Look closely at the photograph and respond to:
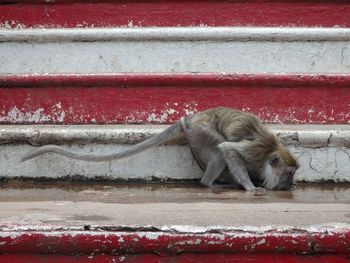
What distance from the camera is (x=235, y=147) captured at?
122 inches

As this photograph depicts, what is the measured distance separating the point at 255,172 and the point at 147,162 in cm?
54

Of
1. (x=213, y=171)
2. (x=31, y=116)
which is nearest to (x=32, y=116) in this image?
(x=31, y=116)

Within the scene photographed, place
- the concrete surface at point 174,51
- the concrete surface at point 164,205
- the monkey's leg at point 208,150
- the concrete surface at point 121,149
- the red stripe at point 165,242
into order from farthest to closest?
the concrete surface at point 174,51 < the monkey's leg at point 208,150 < the concrete surface at point 121,149 < the concrete surface at point 164,205 < the red stripe at point 165,242

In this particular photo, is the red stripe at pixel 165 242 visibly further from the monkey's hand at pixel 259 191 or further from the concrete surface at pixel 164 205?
the monkey's hand at pixel 259 191

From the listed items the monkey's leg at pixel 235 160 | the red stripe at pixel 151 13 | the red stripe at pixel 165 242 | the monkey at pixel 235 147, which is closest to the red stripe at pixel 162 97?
the monkey at pixel 235 147

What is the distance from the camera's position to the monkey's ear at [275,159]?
302 cm

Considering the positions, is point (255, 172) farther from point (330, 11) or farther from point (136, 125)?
point (330, 11)

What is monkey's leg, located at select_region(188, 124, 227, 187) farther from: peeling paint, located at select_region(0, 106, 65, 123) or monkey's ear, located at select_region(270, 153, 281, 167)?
peeling paint, located at select_region(0, 106, 65, 123)

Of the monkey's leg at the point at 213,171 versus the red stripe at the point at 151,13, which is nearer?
the monkey's leg at the point at 213,171

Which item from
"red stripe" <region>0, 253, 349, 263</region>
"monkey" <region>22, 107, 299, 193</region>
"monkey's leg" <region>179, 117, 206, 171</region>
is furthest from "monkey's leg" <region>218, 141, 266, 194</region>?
"red stripe" <region>0, 253, 349, 263</region>

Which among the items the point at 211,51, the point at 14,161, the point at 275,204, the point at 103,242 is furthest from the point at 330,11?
the point at 103,242

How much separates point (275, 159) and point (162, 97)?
648 mm

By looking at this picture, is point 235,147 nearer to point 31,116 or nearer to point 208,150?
point 208,150

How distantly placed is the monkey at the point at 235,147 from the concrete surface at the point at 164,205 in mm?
144
